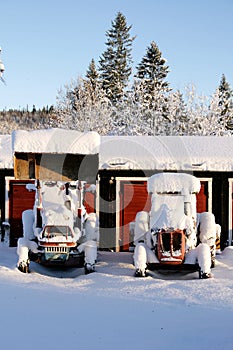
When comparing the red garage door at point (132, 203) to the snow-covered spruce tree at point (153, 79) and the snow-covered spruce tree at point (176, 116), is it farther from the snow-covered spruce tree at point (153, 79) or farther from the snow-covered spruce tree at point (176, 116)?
the snow-covered spruce tree at point (153, 79)

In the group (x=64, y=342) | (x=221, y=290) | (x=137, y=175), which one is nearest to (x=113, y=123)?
(x=137, y=175)

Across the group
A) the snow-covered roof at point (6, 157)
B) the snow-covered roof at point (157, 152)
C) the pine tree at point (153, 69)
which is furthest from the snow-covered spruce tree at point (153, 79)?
the snow-covered roof at point (6, 157)

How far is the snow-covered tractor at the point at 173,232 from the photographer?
10.9 m

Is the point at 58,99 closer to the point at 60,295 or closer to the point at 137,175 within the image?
the point at 137,175

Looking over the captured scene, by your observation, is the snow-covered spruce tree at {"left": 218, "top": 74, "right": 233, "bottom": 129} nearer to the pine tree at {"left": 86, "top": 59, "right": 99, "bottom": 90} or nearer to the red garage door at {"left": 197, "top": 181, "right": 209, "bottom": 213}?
the pine tree at {"left": 86, "top": 59, "right": 99, "bottom": 90}

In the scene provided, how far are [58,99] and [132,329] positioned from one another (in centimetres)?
4227

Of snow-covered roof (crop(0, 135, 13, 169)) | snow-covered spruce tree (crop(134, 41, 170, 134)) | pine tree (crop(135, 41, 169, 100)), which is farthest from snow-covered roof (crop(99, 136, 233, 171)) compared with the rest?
pine tree (crop(135, 41, 169, 100))

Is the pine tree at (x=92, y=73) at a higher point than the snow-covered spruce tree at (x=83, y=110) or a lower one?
higher

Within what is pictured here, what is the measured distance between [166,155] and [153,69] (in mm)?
38107

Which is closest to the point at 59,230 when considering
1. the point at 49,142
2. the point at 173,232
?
the point at 49,142

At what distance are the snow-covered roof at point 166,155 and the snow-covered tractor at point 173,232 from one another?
10.2 ft

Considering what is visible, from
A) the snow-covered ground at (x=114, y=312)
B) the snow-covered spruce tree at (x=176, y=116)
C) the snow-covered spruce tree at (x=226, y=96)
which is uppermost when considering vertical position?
the snow-covered spruce tree at (x=226, y=96)

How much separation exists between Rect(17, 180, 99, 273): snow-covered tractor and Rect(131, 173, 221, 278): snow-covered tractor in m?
1.30

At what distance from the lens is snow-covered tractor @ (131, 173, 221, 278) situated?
1086 centimetres
